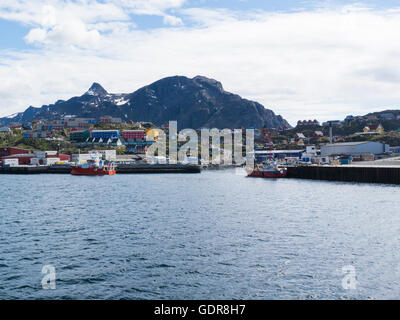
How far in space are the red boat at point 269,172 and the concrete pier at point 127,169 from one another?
3311 cm

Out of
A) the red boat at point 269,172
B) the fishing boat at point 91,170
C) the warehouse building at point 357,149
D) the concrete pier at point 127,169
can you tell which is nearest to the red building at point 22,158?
the concrete pier at point 127,169

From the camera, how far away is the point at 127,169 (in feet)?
501

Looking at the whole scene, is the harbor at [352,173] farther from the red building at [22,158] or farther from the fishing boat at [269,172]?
the red building at [22,158]

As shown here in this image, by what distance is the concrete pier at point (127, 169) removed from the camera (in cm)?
14925

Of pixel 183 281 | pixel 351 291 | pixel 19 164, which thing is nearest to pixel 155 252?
pixel 183 281

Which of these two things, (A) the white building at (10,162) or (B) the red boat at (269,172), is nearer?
(B) the red boat at (269,172)

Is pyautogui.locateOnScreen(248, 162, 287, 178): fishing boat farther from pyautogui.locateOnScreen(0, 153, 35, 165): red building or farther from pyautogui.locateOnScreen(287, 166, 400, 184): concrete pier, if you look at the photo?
pyautogui.locateOnScreen(0, 153, 35, 165): red building

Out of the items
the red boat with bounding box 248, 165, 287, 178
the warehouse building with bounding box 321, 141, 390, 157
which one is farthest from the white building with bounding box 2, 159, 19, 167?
the warehouse building with bounding box 321, 141, 390, 157

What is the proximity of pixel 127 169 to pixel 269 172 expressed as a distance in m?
61.2

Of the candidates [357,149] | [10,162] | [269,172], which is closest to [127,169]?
[10,162]
